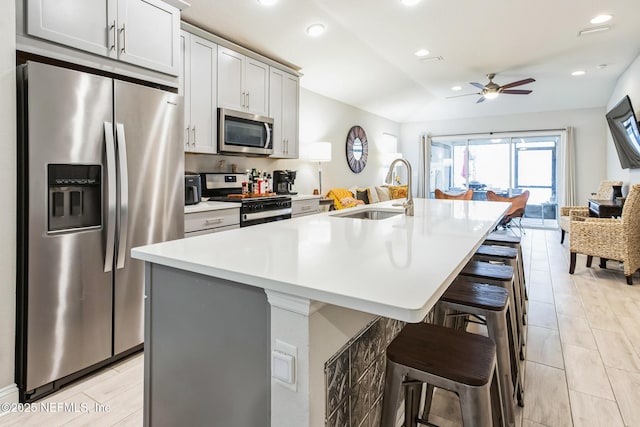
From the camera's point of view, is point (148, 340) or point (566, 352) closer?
point (148, 340)

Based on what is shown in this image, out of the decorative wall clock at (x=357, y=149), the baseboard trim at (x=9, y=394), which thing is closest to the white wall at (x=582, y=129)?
the decorative wall clock at (x=357, y=149)

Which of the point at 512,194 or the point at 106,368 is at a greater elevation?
the point at 512,194

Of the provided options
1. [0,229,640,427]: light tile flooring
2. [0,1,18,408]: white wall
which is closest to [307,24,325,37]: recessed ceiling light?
[0,1,18,408]: white wall

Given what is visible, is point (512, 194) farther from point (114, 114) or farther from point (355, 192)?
point (114, 114)

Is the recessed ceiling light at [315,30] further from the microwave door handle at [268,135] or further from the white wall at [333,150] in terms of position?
the white wall at [333,150]

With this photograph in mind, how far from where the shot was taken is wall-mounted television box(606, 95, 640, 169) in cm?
456

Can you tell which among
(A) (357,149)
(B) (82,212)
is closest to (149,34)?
(B) (82,212)

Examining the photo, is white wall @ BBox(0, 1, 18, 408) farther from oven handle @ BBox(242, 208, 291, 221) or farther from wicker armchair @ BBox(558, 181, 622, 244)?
wicker armchair @ BBox(558, 181, 622, 244)

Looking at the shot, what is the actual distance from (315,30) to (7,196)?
10.5ft

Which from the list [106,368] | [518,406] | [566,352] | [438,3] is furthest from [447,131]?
[106,368]

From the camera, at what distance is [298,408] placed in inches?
37.2

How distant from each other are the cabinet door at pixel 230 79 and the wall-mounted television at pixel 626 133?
474cm

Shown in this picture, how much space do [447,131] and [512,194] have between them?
81.0 inches

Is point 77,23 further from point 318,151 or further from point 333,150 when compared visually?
point 333,150
